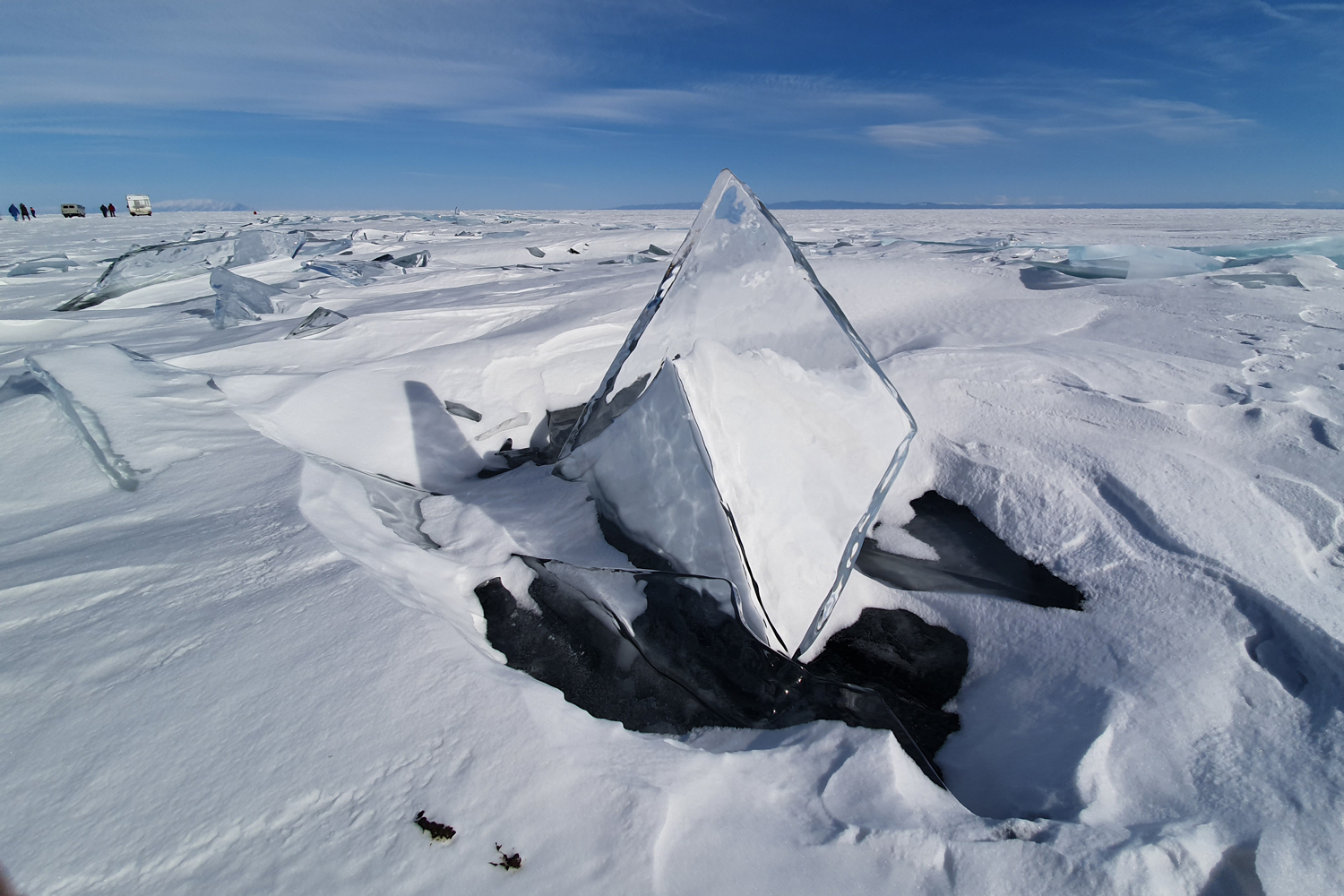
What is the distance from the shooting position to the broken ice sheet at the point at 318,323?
2.74 metres

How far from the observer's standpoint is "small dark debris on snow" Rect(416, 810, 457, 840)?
69cm

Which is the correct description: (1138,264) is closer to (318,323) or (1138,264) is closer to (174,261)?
(318,323)

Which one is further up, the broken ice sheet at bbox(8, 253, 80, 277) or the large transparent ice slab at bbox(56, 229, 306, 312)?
the large transparent ice slab at bbox(56, 229, 306, 312)

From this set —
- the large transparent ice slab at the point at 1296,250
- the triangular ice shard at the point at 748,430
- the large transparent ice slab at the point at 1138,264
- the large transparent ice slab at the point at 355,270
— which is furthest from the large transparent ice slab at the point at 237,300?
the large transparent ice slab at the point at 1296,250

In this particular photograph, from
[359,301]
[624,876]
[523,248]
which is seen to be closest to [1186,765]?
[624,876]

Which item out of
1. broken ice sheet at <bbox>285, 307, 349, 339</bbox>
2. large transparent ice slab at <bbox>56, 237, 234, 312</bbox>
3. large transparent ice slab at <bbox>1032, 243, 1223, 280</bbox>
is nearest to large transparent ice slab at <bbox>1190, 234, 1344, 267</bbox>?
large transparent ice slab at <bbox>1032, 243, 1223, 280</bbox>

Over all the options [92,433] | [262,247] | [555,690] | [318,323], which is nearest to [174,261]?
[262,247]

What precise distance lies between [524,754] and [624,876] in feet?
0.64

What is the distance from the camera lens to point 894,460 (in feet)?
4.60

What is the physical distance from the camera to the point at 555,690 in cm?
96

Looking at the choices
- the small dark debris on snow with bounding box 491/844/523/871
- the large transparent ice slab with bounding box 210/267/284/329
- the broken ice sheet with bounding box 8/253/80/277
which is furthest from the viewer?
the broken ice sheet with bounding box 8/253/80/277

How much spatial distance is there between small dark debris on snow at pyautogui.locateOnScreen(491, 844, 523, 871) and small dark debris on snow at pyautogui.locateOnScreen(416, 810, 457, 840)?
57 millimetres

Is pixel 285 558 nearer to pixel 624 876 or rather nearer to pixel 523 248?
pixel 624 876

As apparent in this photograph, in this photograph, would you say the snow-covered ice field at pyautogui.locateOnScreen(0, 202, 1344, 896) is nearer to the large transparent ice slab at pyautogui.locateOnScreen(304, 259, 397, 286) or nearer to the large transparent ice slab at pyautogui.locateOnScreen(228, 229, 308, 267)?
the large transparent ice slab at pyautogui.locateOnScreen(304, 259, 397, 286)
